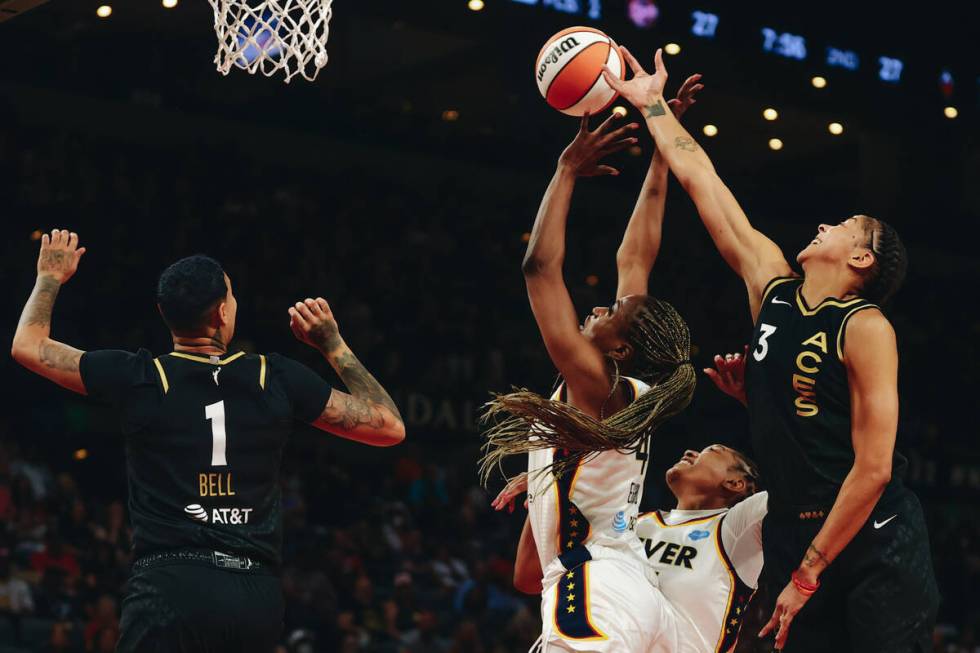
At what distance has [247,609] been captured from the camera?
407 centimetres

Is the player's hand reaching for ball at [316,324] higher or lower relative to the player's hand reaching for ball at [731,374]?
higher

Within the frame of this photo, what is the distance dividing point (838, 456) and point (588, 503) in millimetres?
952

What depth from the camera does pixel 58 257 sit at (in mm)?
4508

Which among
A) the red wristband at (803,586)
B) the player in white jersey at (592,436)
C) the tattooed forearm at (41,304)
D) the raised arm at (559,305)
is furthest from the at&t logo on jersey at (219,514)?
the red wristband at (803,586)

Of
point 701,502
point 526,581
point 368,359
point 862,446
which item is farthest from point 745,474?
point 368,359

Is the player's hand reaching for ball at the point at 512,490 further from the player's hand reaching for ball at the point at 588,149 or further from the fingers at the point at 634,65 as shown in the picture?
the fingers at the point at 634,65

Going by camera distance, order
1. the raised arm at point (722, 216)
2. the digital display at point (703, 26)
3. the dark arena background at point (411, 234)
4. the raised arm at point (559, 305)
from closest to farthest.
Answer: the raised arm at point (722, 216)
the raised arm at point (559, 305)
the dark arena background at point (411, 234)
the digital display at point (703, 26)

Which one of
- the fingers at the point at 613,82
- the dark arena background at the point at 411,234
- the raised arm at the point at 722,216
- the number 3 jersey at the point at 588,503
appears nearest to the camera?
the raised arm at the point at 722,216

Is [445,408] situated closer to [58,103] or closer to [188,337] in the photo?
[58,103]

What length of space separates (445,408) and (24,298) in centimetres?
471

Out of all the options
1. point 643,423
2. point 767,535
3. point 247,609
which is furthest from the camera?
point 643,423

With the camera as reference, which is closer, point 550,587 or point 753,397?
point 753,397

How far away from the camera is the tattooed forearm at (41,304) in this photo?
4.31 meters

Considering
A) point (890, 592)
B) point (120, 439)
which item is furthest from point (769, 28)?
point (890, 592)
